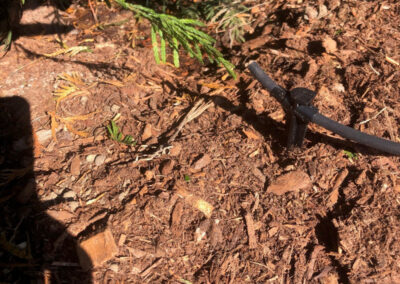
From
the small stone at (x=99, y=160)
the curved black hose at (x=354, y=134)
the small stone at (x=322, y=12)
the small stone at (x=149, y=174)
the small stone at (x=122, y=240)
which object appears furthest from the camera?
the small stone at (x=322, y=12)

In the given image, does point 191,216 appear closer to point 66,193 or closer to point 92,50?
point 66,193

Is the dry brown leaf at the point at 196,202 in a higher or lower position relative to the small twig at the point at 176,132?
lower

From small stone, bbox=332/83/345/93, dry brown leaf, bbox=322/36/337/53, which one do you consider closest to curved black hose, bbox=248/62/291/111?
small stone, bbox=332/83/345/93

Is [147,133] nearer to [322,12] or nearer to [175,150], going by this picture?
[175,150]

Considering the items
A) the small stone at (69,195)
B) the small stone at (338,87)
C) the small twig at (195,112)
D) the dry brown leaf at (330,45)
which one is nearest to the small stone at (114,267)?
the small stone at (69,195)

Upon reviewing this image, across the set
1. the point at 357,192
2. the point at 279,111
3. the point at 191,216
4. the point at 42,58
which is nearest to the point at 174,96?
the point at 279,111

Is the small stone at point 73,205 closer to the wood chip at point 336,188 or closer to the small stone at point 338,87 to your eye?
the wood chip at point 336,188

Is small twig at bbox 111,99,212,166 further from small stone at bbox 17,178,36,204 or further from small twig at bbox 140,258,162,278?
small twig at bbox 140,258,162,278
